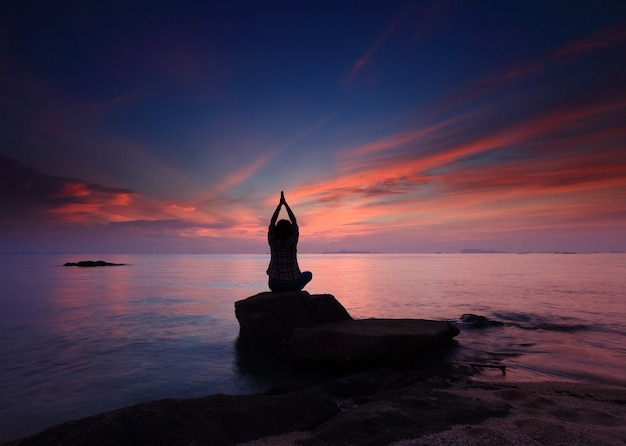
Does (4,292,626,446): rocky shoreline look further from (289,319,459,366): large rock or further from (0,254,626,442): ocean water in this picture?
(0,254,626,442): ocean water

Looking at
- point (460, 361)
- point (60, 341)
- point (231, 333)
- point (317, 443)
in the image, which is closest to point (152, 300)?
point (60, 341)

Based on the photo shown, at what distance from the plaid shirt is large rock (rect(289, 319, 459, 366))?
2.31 metres

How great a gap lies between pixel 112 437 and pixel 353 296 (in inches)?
1027

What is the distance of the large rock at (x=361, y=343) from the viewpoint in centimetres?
959

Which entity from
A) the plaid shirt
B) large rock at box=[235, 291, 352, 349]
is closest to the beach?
large rock at box=[235, 291, 352, 349]

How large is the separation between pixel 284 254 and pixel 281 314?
2.02m

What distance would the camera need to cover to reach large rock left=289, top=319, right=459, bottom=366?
959 cm

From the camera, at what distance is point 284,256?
12.1 m

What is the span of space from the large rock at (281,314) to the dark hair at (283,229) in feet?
7.00

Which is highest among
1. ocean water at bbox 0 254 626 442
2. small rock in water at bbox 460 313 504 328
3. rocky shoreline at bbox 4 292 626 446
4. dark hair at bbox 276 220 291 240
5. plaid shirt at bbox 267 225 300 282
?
dark hair at bbox 276 220 291 240

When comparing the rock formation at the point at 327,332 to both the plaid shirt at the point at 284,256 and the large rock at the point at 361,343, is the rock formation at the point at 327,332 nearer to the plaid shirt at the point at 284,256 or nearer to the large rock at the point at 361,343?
the large rock at the point at 361,343

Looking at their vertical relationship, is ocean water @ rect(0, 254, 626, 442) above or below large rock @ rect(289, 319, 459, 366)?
below

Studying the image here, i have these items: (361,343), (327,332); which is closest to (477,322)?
(361,343)

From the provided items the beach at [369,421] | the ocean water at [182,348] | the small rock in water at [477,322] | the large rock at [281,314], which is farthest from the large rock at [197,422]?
the small rock in water at [477,322]
